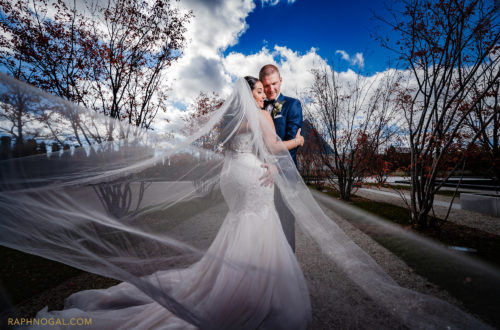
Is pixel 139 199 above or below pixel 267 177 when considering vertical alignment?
below

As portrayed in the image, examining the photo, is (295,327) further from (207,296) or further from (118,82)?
(118,82)

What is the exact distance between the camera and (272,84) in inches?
85.4

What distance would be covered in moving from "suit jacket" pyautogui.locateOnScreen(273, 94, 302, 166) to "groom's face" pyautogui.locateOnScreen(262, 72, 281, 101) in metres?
0.10

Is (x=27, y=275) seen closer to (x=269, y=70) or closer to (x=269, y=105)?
(x=269, y=105)

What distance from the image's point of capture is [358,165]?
9.45m

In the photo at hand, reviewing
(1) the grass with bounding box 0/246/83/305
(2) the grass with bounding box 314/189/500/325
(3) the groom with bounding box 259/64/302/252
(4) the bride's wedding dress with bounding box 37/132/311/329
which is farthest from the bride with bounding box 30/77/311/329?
(2) the grass with bounding box 314/189/500/325

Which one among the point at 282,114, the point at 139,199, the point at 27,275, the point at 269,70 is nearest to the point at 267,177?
the point at 282,114

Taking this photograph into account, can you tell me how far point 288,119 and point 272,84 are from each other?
1.35 ft

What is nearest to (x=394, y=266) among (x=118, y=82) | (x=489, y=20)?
(x=489, y=20)

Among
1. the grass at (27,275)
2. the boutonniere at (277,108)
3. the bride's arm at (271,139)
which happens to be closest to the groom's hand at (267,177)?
the bride's arm at (271,139)

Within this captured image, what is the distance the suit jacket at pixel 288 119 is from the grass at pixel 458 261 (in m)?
2.49

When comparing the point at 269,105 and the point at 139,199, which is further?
the point at 269,105

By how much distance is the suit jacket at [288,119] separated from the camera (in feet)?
7.14

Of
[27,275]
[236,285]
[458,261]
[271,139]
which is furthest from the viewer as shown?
[458,261]
